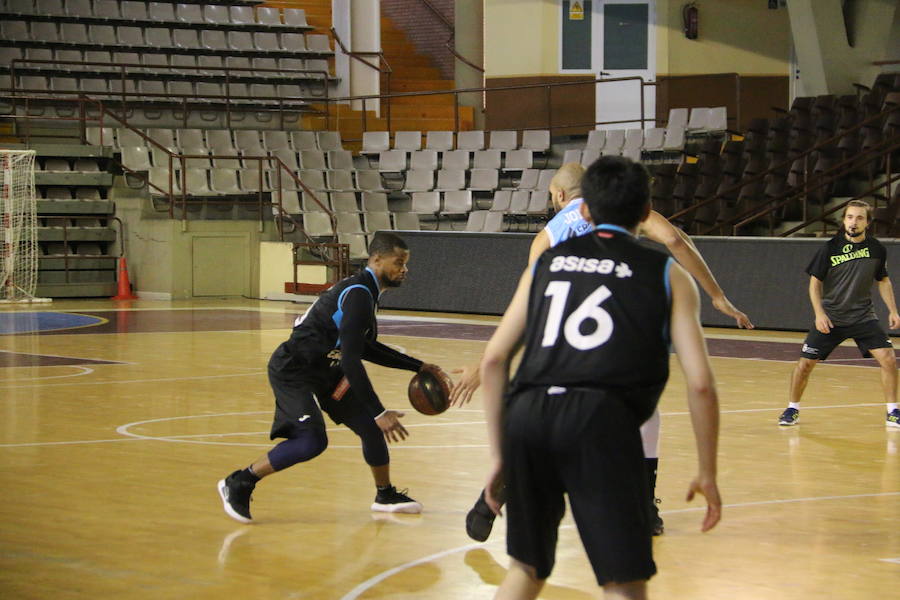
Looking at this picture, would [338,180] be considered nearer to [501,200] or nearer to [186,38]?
[501,200]

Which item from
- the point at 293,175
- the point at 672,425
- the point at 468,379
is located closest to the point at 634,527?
the point at 468,379

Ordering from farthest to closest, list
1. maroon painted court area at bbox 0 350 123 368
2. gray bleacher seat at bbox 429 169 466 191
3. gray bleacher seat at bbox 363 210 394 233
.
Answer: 1. gray bleacher seat at bbox 429 169 466 191
2. gray bleacher seat at bbox 363 210 394 233
3. maroon painted court area at bbox 0 350 123 368

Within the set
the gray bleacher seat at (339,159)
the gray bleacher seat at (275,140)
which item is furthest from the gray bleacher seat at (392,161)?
the gray bleacher seat at (275,140)

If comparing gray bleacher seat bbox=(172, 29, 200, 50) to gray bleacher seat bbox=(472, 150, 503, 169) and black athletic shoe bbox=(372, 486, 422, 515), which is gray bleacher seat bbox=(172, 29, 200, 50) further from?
black athletic shoe bbox=(372, 486, 422, 515)

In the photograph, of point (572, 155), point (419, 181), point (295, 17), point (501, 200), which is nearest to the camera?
point (501, 200)

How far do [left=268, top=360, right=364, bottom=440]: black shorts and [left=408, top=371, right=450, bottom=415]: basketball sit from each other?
1.15 feet

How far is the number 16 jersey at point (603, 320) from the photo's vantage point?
3654 millimetres

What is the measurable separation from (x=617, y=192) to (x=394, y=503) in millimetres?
3553

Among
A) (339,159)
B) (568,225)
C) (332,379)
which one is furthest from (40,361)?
(339,159)

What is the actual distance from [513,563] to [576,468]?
14.9 inches

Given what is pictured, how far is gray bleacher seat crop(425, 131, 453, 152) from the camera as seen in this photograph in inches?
1027

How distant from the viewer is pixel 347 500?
7.28m

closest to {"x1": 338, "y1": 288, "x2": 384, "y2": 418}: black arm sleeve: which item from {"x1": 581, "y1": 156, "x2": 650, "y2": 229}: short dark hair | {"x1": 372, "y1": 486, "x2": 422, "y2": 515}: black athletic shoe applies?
{"x1": 372, "y1": 486, "x2": 422, "y2": 515}: black athletic shoe

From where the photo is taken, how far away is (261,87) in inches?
1113
